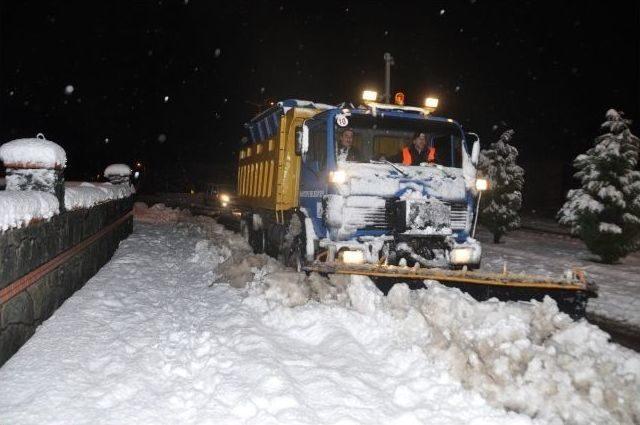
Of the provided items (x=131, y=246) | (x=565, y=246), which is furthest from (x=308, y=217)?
(x=565, y=246)

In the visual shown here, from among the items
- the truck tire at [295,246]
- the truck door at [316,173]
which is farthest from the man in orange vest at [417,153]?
the truck tire at [295,246]

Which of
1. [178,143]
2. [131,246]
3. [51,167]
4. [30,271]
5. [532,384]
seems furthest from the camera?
[178,143]

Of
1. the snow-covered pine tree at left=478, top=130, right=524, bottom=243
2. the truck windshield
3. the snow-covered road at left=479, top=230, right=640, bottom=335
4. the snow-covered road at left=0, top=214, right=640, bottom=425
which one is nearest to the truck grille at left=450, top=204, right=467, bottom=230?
the truck windshield

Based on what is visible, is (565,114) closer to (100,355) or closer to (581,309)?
(581,309)

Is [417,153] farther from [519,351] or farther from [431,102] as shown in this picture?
[519,351]

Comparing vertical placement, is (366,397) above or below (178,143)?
below

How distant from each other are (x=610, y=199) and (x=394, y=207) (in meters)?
9.13

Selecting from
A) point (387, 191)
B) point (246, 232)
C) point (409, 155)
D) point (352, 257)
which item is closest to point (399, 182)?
point (387, 191)

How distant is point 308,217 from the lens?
25.4 ft

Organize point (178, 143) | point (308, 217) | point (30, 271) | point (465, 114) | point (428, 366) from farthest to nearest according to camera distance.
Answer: point (178, 143) < point (465, 114) < point (308, 217) < point (30, 271) < point (428, 366)

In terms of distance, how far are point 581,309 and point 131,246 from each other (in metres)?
9.27

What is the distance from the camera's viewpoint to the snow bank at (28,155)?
5480mm

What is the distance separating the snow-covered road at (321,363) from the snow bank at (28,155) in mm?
1754

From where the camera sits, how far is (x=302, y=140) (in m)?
7.69
